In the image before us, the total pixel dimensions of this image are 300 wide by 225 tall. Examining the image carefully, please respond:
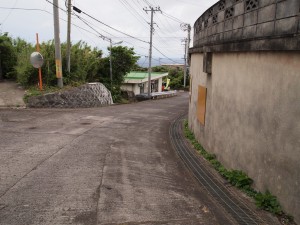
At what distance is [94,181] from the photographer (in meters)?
6.37

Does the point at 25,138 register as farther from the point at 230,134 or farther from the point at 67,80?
the point at 67,80

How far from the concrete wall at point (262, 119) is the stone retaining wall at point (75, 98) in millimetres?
11175

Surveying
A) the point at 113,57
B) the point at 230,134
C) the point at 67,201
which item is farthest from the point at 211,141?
the point at 113,57

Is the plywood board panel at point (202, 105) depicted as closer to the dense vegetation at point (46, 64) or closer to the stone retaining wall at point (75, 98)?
the stone retaining wall at point (75, 98)

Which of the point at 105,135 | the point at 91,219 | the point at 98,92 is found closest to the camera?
the point at 91,219

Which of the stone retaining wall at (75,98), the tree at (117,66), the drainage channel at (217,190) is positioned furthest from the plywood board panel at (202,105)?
the tree at (117,66)

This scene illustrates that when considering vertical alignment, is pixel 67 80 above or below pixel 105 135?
above

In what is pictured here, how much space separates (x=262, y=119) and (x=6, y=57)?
61.5 ft

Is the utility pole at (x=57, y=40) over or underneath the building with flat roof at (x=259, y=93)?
over

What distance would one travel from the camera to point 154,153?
9164mm

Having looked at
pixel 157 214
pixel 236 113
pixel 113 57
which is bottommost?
pixel 157 214

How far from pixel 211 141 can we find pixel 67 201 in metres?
4.89

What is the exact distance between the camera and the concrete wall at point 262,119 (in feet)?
15.8

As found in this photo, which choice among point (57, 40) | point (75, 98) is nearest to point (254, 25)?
point (57, 40)
